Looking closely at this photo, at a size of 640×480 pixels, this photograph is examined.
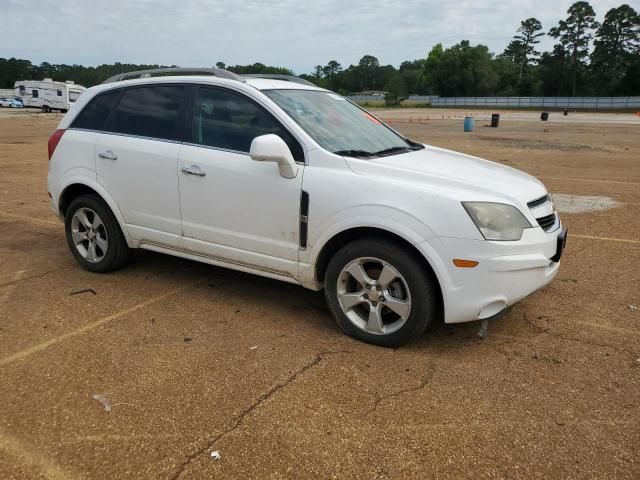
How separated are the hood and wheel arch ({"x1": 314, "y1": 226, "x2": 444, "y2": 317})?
37cm

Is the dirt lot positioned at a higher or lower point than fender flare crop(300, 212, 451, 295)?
lower

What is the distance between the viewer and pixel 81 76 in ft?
329

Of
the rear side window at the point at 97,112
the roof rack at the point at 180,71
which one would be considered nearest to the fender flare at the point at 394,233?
the roof rack at the point at 180,71

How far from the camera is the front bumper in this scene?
3385 millimetres

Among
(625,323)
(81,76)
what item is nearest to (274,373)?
(625,323)

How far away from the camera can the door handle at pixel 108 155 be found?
188 inches

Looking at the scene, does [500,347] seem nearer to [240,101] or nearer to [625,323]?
[625,323]

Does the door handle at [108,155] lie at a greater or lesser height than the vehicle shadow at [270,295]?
greater

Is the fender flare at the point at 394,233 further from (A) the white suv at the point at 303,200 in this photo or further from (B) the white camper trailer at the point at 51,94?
(B) the white camper trailer at the point at 51,94

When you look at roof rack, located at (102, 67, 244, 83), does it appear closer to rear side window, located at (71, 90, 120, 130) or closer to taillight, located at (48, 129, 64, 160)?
rear side window, located at (71, 90, 120, 130)

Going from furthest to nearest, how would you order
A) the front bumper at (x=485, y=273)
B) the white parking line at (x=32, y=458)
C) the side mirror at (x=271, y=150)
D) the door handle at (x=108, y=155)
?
the door handle at (x=108, y=155)
the side mirror at (x=271, y=150)
the front bumper at (x=485, y=273)
the white parking line at (x=32, y=458)

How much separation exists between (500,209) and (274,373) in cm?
176

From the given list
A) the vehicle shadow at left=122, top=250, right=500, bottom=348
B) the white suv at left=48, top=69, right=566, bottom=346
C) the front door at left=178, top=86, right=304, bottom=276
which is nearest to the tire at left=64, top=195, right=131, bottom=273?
the white suv at left=48, top=69, right=566, bottom=346

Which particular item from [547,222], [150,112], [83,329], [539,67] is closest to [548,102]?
[539,67]
